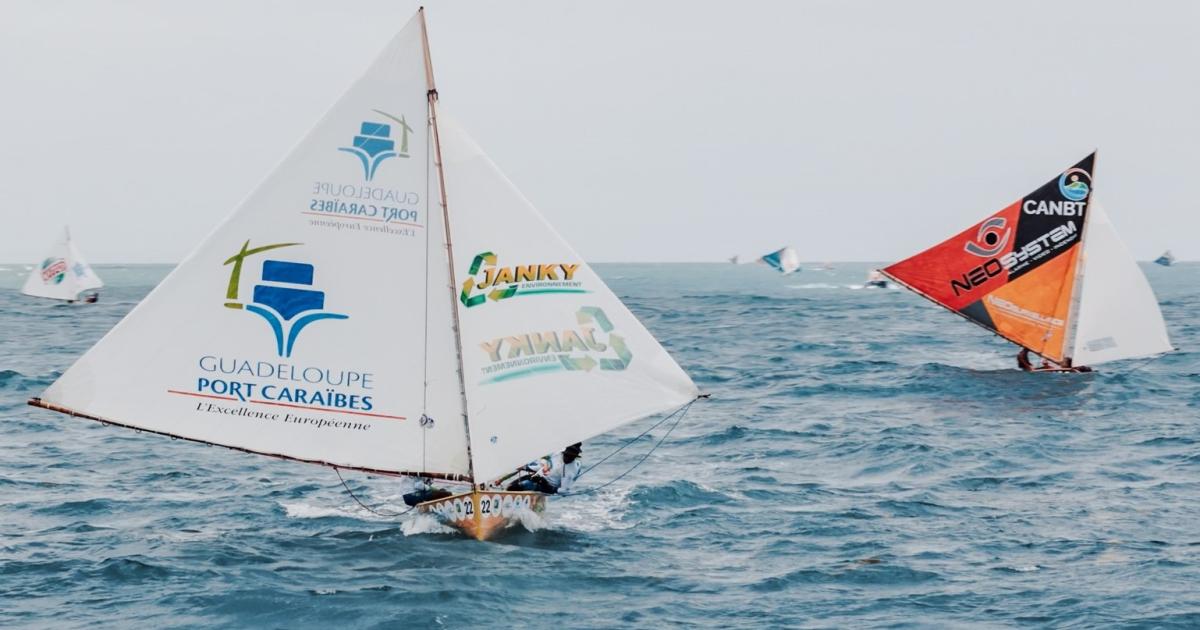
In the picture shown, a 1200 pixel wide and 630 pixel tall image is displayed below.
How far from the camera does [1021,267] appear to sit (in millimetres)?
45906

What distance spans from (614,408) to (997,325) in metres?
28.2

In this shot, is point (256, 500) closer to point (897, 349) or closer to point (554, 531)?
point (554, 531)

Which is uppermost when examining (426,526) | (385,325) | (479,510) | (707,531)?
(385,325)

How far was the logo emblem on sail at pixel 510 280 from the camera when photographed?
22000mm

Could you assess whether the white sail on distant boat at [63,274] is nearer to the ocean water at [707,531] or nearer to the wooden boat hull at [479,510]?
the ocean water at [707,531]

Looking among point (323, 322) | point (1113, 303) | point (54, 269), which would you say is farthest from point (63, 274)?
point (323, 322)

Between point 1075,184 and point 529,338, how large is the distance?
29497 millimetres

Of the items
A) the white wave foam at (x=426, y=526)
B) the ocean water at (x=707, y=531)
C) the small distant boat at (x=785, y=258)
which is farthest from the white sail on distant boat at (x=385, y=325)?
the small distant boat at (x=785, y=258)

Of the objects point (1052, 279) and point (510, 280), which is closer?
point (510, 280)

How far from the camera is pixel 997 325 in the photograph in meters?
46.8

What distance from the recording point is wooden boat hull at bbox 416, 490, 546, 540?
22.5 meters

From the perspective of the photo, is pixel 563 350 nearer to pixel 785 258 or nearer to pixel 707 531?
pixel 707 531

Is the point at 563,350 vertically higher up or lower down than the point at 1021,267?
lower down

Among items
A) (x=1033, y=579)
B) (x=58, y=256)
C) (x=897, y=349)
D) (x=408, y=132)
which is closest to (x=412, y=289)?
(x=408, y=132)
